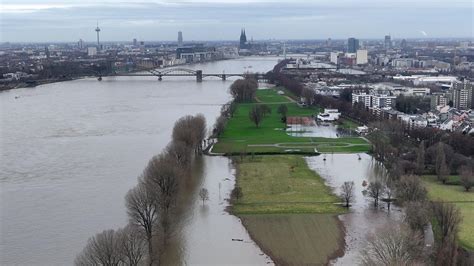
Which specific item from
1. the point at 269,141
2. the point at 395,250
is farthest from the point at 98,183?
the point at 395,250

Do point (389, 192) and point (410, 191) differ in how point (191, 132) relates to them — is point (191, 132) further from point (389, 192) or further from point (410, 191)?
point (410, 191)

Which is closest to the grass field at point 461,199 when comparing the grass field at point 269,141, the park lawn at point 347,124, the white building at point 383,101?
the grass field at point 269,141

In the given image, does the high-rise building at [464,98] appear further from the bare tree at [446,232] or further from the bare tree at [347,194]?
the bare tree at [446,232]

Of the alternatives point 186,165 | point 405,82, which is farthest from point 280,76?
point 186,165

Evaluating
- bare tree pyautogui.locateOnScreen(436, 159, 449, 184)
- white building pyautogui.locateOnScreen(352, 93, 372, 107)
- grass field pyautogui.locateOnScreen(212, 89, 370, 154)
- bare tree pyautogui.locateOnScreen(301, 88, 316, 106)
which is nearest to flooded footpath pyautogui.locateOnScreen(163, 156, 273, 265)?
grass field pyautogui.locateOnScreen(212, 89, 370, 154)

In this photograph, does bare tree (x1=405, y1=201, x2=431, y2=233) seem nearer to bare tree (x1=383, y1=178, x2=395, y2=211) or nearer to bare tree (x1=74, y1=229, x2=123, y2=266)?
bare tree (x1=383, y1=178, x2=395, y2=211)

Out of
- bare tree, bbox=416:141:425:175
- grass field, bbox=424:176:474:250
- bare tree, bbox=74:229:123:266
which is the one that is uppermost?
bare tree, bbox=74:229:123:266
